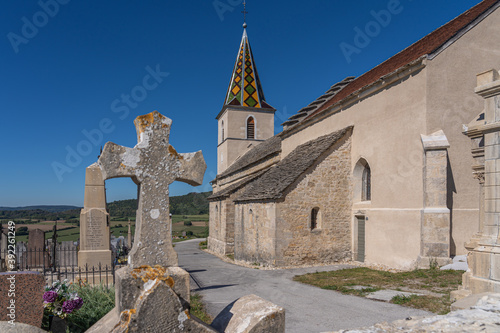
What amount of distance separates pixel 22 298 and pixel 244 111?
106ft

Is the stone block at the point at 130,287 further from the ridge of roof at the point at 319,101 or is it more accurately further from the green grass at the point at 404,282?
the ridge of roof at the point at 319,101

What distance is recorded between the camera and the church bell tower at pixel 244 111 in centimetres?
3603

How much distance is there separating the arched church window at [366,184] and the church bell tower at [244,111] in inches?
856

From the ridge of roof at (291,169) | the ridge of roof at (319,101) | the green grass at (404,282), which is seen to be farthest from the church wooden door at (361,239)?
the ridge of roof at (319,101)

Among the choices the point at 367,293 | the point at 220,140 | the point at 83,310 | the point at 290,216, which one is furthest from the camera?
the point at 220,140

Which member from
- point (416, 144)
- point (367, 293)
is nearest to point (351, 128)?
point (416, 144)

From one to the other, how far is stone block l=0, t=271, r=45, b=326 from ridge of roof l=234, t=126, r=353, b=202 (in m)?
10.6

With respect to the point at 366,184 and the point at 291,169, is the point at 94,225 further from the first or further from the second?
the point at 366,184

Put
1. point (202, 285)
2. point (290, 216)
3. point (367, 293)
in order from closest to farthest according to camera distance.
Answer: point (367, 293), point (202, 285), point (290, 216)

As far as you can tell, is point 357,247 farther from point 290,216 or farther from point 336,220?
point 290,216

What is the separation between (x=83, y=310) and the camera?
5938mm

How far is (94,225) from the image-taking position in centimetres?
1110

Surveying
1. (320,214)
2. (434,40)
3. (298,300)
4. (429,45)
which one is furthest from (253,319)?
(434,40)

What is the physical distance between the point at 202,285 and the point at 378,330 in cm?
822
